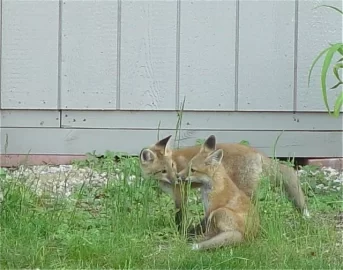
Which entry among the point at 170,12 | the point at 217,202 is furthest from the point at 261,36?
the point at 217,202

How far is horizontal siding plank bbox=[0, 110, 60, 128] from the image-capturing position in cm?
757

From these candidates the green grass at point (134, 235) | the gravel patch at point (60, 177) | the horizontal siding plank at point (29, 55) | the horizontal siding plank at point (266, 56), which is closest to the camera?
the green grass at point (134, 235)

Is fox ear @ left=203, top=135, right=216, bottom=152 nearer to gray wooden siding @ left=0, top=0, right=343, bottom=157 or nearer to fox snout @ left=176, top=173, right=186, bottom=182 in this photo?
fox snout @ left=176, top=173, right=186, bottom=182

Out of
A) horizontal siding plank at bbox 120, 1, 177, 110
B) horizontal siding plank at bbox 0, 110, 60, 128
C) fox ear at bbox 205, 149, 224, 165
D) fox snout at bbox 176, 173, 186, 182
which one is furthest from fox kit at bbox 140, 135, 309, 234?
horizontal siding plank at bbox 0, 110, 60, 128

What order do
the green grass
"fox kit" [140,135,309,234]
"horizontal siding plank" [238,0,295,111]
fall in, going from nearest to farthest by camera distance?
the green grass
"fox kit" [140,135,309,234]
"horizontal siding plank" [238,0,295,111]

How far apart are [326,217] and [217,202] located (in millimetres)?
939

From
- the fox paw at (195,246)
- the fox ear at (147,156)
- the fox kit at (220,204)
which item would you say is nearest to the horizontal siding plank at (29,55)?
Result: the fox ear at (147,156)

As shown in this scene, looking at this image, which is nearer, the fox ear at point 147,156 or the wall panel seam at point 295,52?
the fox ear at point 147,156

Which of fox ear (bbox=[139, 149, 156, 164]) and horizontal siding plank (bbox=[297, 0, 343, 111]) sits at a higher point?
horizontal siding plank (bbox=[297, 0, 343, 111])

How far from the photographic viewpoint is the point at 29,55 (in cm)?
758

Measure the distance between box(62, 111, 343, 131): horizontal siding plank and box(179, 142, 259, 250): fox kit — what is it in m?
1.85

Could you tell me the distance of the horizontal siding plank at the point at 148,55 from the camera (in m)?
7.56

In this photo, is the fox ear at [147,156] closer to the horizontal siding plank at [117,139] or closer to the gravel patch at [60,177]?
the gravel patch at [60,177]

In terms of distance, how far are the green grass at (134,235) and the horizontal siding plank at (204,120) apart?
1.32m
